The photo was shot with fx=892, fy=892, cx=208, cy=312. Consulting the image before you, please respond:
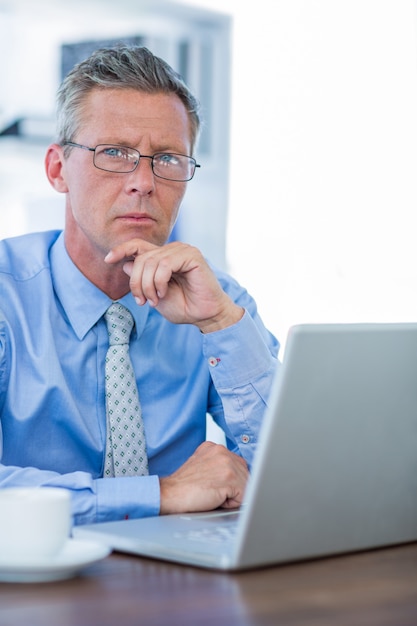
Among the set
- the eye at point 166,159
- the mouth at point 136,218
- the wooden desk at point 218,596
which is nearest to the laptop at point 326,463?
the wooden desk at point 218,596

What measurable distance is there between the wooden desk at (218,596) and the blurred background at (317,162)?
2725mm

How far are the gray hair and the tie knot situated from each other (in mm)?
372

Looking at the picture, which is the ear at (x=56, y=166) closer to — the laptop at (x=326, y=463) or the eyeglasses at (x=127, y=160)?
the eyeglasses at (x=127, y=160)

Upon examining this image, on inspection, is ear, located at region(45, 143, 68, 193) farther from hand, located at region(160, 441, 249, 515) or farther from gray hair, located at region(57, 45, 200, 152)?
hand, located at region(160, 441, 249, 515)

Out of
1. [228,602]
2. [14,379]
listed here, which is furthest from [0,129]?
[228,602]

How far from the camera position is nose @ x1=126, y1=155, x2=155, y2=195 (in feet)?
5.74

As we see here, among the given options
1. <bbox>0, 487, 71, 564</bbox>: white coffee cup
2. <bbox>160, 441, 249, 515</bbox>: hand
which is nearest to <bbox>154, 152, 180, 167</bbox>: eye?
<bbox>160, 441, 249, 515</bbox>: hand

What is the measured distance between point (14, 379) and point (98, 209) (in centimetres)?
38

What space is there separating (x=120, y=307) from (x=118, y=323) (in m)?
0.04

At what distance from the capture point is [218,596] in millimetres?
797

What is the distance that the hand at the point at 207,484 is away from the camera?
126 centimetres

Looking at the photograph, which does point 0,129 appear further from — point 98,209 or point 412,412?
point 412,412

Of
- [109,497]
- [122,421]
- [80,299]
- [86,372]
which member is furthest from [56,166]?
[109,497]

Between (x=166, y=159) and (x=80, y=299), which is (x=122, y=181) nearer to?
(x=166, y=159)
